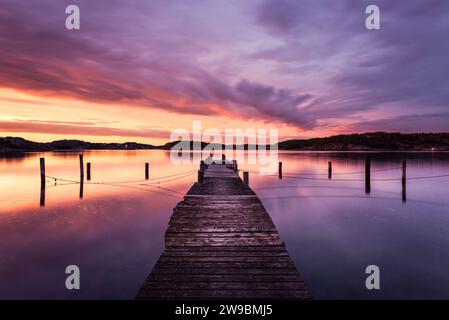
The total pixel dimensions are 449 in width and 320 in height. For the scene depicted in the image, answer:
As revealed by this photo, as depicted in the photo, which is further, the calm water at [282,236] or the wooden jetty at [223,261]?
the calm water at [282,236]

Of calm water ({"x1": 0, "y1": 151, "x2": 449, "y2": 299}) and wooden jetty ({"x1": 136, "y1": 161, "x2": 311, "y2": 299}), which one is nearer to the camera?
wooden jetty ({"x1": 136, "y1": 161, "x2": 311, "y2": 299})

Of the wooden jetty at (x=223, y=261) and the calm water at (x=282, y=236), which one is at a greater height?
the wooden jetty at (x=223, y=261)

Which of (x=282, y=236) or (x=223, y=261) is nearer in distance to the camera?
(x=223, y=261)

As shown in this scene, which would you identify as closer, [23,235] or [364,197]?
[23,235]

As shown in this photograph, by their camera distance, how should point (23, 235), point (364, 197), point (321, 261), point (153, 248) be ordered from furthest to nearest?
point (364, 197) → point (23, 235) → point (153, 248) → point (321, 261)

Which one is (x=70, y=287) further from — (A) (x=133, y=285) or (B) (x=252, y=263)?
(B) (x=252, y=263)

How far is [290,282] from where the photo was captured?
210 inches

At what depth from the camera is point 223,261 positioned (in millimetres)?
6277

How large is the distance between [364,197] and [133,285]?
19076mm

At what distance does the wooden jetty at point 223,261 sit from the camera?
500 centimetres

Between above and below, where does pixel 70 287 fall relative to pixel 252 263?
below

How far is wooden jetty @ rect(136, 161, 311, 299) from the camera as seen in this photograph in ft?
16.4

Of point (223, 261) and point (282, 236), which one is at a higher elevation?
point (223, 261)
